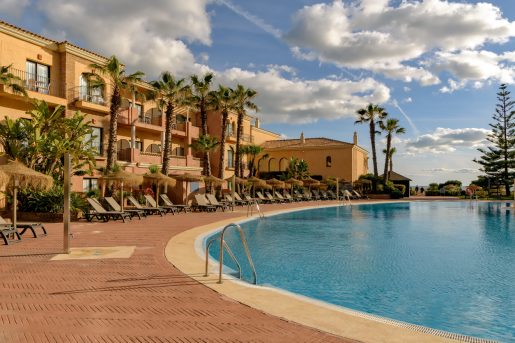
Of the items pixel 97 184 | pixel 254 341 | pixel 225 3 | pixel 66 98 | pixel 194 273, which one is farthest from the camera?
pixel 97 184

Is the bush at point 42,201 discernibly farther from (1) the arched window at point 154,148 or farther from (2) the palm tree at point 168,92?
(1) the arched window at point 154,148

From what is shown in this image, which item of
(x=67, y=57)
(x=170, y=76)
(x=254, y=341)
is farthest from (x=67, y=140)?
(x=254, y=341)

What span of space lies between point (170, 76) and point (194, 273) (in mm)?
22316

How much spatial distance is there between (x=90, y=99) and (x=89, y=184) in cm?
520

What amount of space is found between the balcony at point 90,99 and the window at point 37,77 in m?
1.52

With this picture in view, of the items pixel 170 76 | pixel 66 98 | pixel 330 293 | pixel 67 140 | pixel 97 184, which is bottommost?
pixel 330 293

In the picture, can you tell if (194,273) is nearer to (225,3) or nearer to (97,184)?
(225,3)

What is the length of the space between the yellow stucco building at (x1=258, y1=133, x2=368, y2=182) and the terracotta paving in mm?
41077

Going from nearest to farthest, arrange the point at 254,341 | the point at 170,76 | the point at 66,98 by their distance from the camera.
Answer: the point at 254,341, the point at 66,98, the point at 170,76

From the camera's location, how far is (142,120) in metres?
32.1

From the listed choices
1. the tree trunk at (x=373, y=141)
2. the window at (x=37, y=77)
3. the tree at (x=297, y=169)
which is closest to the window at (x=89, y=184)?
the window at (x=37, y=77)

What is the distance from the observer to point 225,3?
1720 centimetres

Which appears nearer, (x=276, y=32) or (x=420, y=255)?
(x=420, y=255)

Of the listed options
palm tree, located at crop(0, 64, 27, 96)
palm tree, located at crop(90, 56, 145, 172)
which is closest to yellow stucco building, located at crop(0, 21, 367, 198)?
palm tree, located at crop(0, 64, 27, 96)
